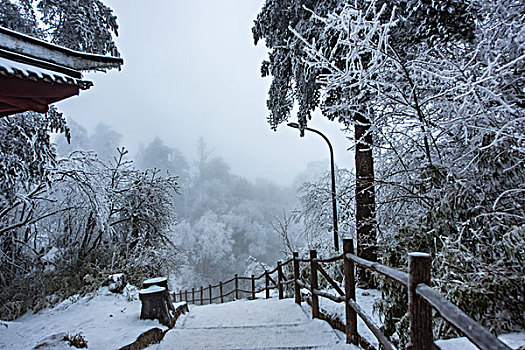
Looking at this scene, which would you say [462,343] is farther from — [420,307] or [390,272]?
[390,272]

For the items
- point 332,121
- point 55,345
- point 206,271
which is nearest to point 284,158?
point 206,271

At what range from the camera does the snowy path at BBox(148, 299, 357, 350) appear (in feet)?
10.5

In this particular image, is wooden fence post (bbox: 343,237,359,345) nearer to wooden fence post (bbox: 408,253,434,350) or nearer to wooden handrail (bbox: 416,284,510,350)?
wooden fence post (bbox: 408,253,434,350)

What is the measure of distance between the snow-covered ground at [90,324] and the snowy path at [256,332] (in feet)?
1.44

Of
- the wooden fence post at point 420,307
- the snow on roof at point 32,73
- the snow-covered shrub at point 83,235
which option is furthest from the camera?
the snow-covered shrub at point 83,235

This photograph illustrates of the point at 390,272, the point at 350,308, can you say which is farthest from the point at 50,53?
the point at 350,308

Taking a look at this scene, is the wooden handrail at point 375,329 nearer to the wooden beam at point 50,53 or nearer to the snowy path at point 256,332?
the snowy path at point 256,332

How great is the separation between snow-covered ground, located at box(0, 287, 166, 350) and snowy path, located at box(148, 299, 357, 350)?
44 centimetres

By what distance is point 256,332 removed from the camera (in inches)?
146

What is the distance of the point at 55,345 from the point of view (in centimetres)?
313

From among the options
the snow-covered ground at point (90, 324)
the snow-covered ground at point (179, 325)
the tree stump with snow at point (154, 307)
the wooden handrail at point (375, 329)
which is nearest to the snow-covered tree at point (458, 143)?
the wooden handrail at point (375, 329)

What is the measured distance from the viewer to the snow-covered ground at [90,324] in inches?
137

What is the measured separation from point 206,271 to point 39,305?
22.2 metres

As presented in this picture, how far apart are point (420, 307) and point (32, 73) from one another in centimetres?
257
